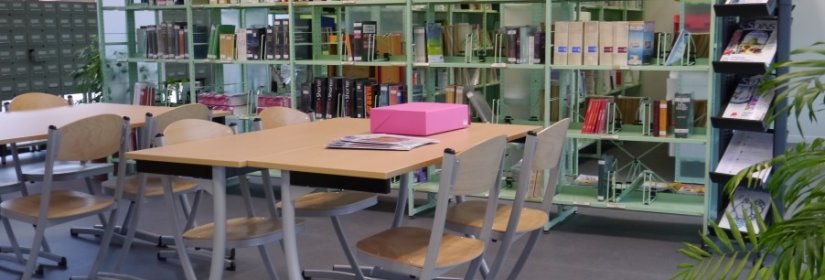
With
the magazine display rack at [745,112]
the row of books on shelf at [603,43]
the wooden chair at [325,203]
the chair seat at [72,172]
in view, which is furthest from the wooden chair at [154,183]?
the magazine display rack at [745,112]

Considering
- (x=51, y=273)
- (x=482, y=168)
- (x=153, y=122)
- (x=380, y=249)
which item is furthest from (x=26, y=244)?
(x=482, y=168)

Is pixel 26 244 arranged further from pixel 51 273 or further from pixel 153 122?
pixel 153 122

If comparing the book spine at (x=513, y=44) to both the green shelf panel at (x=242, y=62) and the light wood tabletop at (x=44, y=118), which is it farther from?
the light wood tabletop at (x=44, y=118)

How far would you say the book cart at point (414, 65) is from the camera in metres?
4.89

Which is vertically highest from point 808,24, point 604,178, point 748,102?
point 808,24

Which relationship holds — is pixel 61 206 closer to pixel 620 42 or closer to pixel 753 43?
pixel 620 42

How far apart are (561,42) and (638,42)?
431 mm

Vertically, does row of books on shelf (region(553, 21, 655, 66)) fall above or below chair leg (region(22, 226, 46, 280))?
above

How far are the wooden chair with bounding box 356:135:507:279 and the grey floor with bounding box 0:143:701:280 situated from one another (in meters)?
1.19

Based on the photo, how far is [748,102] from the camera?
4.47 meters

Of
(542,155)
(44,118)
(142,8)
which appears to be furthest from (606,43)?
(142,8)

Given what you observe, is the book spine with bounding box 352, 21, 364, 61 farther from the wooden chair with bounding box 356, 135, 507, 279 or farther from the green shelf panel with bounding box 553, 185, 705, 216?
the wooden chair with bounding box 356, 135, 507, 279

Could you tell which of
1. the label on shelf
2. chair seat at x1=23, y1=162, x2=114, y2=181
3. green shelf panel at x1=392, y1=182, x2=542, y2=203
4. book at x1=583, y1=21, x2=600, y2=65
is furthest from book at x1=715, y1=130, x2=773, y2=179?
chair seat at x1=23, y1=162, x2=114, y2=181

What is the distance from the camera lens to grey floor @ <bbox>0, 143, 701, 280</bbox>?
4270 mm
